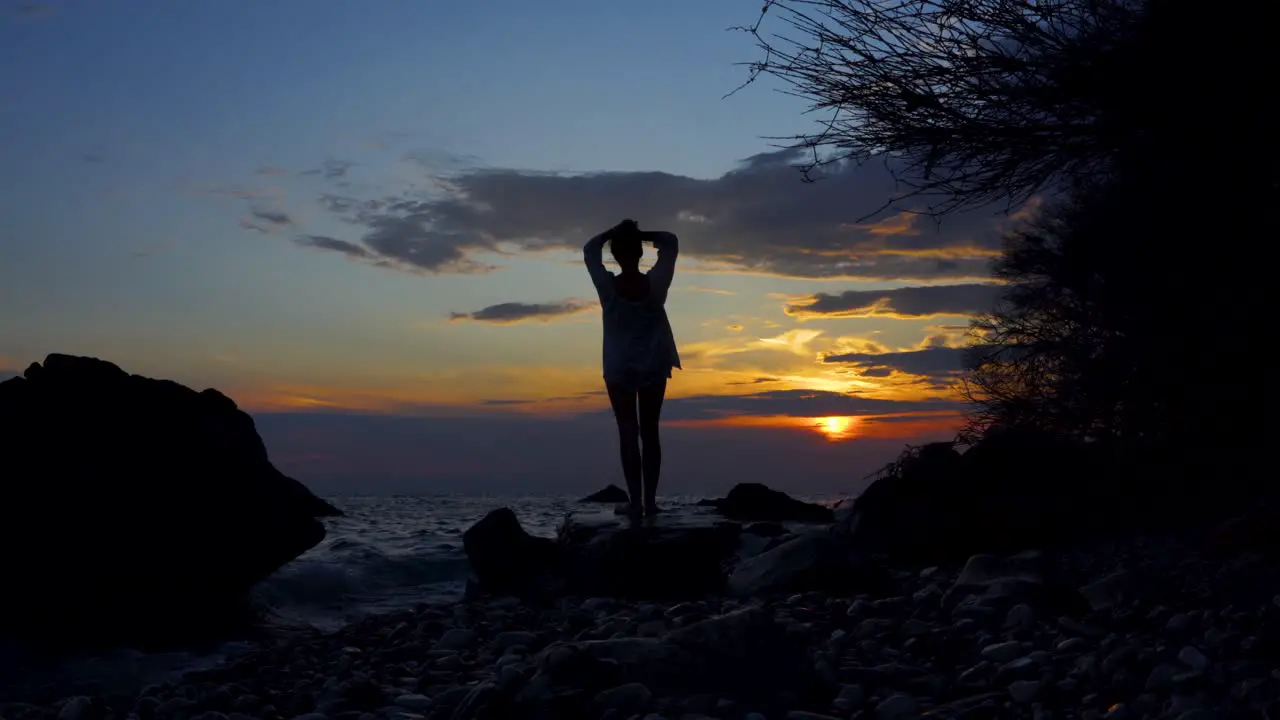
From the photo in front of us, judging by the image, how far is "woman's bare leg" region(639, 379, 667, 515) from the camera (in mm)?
8811

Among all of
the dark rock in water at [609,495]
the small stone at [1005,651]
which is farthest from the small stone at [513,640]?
the dark rock in water at [609,495]

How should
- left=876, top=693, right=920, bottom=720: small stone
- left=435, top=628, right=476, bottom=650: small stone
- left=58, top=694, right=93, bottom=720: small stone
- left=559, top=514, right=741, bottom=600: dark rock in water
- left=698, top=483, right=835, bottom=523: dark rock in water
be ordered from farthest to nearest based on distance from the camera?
left=698, top=483, right=835, bottom=523: dark rock in water
left=559, top=514, right=741, bottom=600: dark rock in water
left=435, top=628, right=476, bottom=650: small stone
left=58, top=694, right=93, bottom=720: small stone
left=876, top=693, right=920, bottom=720: small stone

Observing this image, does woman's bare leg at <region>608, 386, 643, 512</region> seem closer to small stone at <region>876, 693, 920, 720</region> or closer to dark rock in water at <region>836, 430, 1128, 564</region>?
dark rock in water at <region>836, 430, 1128, 564</region>

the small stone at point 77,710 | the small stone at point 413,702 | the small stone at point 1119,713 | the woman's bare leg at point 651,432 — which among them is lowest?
the small stone at point 77,710

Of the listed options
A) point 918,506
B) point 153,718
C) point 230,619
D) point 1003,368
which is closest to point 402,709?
point 153,718

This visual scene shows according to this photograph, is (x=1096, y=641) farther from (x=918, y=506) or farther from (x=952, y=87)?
(x=918, y=506)

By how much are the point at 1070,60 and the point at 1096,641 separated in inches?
171

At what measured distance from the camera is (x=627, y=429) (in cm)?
890

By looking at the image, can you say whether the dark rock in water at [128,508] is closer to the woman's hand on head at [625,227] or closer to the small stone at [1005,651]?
the woman's hand on head at [625,227]

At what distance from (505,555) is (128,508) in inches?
144

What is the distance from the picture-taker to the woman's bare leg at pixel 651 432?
347 inches

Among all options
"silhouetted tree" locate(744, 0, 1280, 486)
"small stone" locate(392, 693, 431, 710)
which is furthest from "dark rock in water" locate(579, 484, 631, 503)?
"small stone" locate(392, 693, 431, 710)

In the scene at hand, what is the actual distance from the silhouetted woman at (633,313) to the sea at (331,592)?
1.99 meters

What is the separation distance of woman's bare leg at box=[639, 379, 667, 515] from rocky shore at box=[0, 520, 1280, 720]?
1488 millimetres
